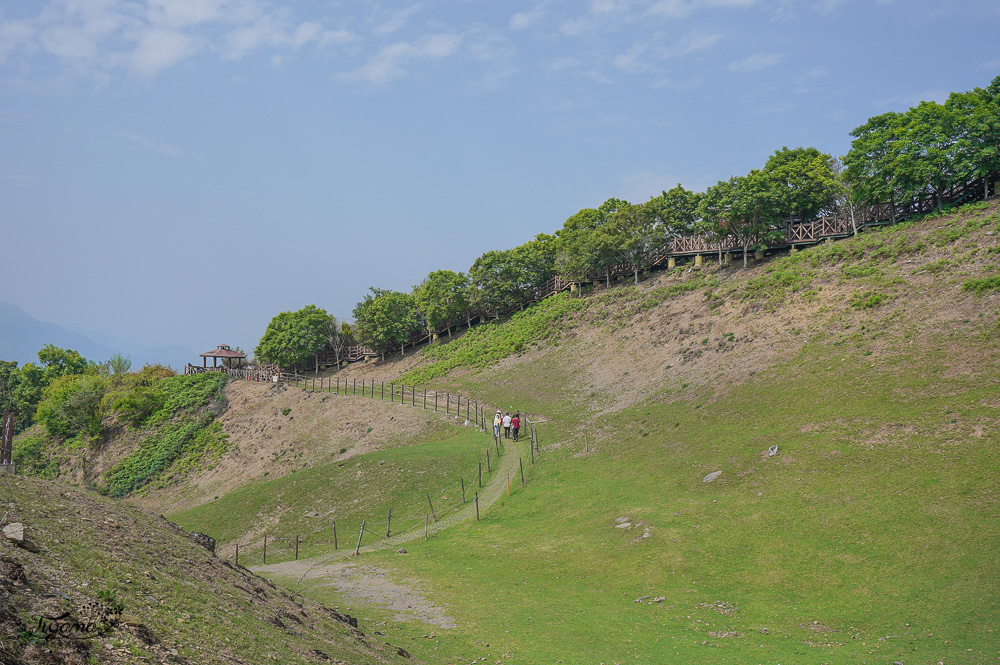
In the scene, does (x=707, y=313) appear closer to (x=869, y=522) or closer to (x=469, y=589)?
(x=869, y=522)

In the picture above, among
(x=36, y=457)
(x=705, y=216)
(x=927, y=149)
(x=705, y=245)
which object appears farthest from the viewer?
(x=36, y=457)

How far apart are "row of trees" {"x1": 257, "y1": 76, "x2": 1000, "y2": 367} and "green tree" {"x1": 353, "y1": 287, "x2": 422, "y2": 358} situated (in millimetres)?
155

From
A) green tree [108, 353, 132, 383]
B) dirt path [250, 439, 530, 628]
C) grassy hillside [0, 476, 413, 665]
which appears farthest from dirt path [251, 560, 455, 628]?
green tree [108, 353, 132, 383]

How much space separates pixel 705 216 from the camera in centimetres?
6806

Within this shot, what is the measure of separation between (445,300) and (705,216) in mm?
35885

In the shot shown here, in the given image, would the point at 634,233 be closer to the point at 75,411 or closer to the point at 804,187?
the point at 804,187

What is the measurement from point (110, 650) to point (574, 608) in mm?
15072

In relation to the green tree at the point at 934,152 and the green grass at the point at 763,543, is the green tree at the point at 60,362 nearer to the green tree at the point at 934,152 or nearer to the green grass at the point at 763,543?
the green grass at the point at 763,543

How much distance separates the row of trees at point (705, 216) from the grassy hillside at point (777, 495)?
516cm

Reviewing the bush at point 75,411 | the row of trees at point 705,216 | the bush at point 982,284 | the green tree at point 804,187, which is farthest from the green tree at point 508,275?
the bush at point 982,284

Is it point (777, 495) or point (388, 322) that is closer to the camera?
point (777, 495)

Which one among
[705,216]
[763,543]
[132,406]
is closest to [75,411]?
[132,406]

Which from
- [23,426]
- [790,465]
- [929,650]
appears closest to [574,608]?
[929,650]

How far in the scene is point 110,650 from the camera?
9.25 metres
